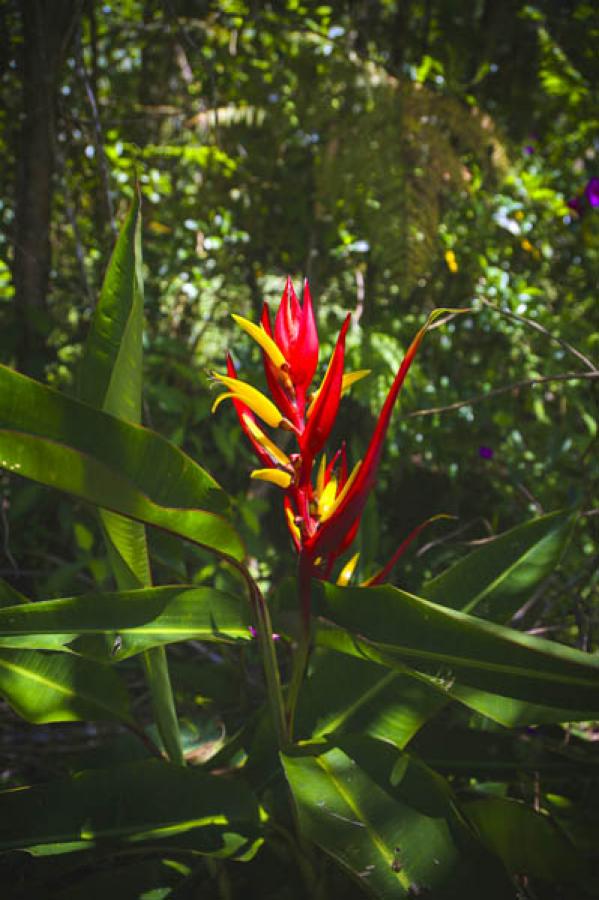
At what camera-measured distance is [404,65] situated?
2.40 meters

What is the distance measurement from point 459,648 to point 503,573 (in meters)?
0.25

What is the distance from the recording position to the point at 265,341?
27.4 inches

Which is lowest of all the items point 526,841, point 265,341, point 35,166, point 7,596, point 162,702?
point 526,841

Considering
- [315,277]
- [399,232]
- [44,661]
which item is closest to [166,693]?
[44,661]

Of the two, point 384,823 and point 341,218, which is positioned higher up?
point 341,218

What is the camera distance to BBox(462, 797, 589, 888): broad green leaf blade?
0.87 m

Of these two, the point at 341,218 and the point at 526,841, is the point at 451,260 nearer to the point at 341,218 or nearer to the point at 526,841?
the point at 341,218

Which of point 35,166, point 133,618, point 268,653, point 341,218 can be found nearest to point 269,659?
point 268,653

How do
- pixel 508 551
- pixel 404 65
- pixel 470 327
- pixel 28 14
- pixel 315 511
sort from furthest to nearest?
pixel 404 65 < pixel 470 327 < pixel 28 14 < pixel 508 551 < pixel 315 511

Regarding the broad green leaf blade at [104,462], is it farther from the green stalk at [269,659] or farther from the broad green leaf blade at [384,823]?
the broad green leaf blade at [384,823]

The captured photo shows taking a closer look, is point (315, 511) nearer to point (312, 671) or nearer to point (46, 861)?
point (312, 671)

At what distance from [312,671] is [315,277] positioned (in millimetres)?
1529

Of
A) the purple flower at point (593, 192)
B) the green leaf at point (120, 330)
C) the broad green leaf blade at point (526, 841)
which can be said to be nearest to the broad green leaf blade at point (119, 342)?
the green leaf at point (120, 330)

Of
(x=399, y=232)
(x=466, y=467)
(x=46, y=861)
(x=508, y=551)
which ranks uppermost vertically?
(x=399, y=232)
